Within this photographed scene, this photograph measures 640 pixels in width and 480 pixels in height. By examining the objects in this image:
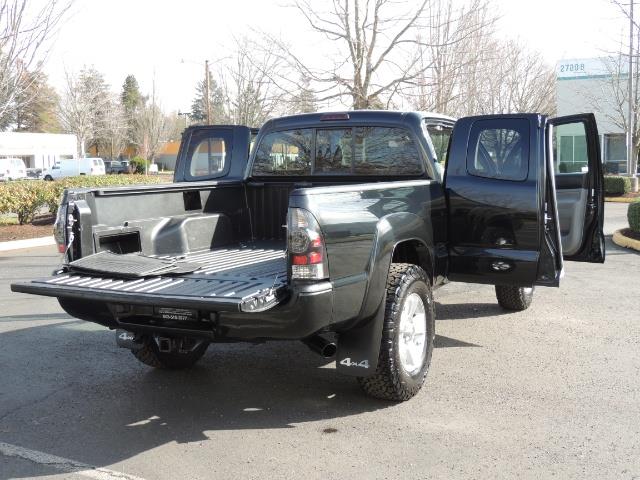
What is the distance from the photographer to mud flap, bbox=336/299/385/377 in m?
4.32

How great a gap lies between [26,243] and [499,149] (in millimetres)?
12088

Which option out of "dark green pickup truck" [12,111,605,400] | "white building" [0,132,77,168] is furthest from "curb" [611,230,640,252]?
"white building" [0,132,77,168]

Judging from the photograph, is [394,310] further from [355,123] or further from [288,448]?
[355,123]

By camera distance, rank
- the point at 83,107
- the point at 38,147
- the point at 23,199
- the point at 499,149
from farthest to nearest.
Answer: the point at 38,147
the point at 83,107
the point at 23,199
the point at 499,149

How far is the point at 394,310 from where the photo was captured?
449 cm

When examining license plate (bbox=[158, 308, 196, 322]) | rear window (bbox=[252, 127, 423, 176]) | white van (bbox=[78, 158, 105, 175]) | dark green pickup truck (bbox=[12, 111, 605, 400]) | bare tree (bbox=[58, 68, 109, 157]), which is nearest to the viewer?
dark green pickup truck (bbox=[12, 111, 605, 400])

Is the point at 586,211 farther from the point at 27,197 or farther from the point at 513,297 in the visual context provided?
the point at 27,197

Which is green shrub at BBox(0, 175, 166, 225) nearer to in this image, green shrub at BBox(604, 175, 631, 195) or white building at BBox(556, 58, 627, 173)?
green shrub at BBox(604, 175, 631, 195)

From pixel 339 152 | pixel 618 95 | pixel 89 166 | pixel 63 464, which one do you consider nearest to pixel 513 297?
pixel 339 152

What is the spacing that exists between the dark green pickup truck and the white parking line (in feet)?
3.00

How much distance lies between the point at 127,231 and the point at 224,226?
3.91 ft

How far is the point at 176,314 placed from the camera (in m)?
4.19

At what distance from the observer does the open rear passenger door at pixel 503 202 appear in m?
5.34

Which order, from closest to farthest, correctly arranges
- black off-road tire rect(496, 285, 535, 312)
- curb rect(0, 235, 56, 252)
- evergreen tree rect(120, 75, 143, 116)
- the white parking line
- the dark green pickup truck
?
the white parking line
the dark green pickup truck
black off-road tire rect(496, 285, 535, 312)
curb rect(0, 235, 56, 252)
evergreen tree rect(120, 75, 143, 116)
